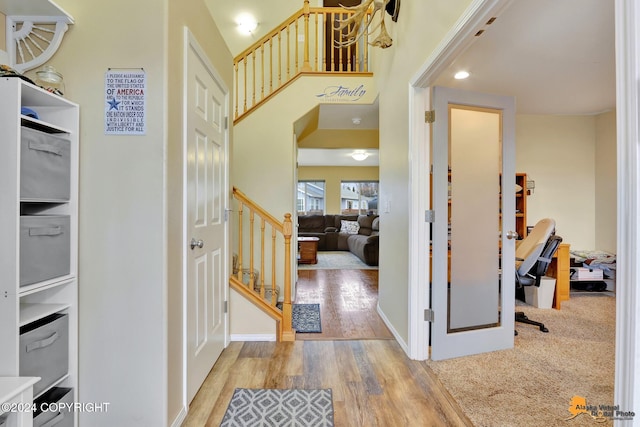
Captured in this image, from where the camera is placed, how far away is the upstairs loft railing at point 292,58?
3766 millimetres

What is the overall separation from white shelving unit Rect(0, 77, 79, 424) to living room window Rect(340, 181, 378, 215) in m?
8.14

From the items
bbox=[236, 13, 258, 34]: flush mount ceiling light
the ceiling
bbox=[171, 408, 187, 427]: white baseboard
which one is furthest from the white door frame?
bbox=[236, 13, 258, 34]: flush mount ceiling light

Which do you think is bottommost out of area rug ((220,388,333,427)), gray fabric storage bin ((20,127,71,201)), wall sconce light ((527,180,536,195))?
area rug ((220,388,333,427))

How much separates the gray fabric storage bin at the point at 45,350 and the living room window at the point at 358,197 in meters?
8.19

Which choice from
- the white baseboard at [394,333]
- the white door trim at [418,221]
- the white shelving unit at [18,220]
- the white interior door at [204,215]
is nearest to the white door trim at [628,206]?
the white door trim at [418,221]

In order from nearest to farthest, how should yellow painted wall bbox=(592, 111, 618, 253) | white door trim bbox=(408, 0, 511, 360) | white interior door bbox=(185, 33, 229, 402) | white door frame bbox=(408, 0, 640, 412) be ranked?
white door frame bbox=(408, 0, 640, 412)
white interior door bbox=(185, 33, 229, 402)
white door trim bbox=(408, 0, 511, 360)
yellow painted wall bbox=(592, 111, 618, 253)

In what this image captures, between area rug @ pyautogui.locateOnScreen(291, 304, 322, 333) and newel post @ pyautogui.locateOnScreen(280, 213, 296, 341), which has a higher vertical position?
newel post @ pyautogui.locateOnScreen(280, 213, 296, 341)

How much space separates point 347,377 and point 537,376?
1.25m

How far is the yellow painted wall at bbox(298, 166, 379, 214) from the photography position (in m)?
9.14

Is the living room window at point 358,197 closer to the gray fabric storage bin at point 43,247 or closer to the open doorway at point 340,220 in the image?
the open doorway at point 340,220

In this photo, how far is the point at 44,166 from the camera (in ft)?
4.09

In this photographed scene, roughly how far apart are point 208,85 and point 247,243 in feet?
6.89

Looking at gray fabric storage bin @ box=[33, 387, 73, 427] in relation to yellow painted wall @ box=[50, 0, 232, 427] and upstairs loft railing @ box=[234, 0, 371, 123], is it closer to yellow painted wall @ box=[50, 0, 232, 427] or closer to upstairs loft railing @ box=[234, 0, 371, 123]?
yellow painted wall @ box=[50, 0, 232, 427]

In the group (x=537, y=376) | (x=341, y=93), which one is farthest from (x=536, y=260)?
(x=341, y=93)
